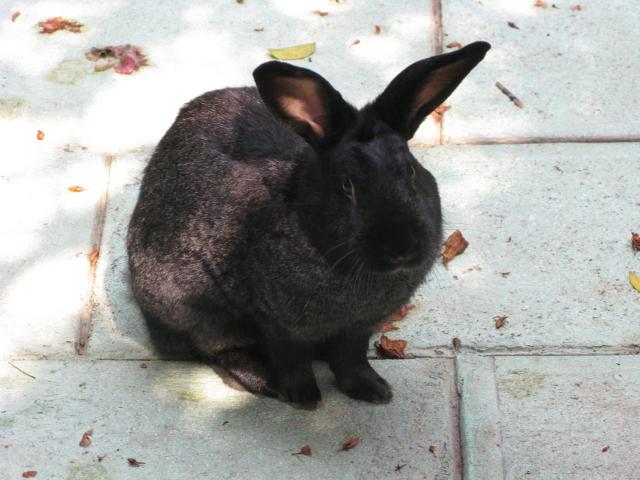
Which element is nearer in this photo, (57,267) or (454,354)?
(454,354)

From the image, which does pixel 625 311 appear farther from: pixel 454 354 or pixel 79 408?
pixel 79 408

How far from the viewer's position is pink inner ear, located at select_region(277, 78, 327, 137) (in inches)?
155

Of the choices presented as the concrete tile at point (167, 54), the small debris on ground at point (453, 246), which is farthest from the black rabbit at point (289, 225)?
the concrete tile at point (167, 54)

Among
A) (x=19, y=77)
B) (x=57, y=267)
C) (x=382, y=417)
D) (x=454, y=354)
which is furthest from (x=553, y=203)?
(x=19, y=77)

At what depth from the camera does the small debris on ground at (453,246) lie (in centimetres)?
517

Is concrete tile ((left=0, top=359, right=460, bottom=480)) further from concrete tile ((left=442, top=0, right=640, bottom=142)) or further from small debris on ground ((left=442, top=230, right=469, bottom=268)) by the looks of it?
concrete tile ((left=442, top=0, right=640, bottom=142))

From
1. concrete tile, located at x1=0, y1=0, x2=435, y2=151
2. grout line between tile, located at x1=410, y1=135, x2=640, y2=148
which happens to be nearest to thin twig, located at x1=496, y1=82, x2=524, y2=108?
grout line between tile, located at x1=410, y1=135, x2=640, y2=148

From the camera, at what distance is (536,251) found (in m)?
5.18

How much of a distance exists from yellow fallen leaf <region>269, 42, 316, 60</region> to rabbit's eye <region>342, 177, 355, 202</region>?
8.08 feet

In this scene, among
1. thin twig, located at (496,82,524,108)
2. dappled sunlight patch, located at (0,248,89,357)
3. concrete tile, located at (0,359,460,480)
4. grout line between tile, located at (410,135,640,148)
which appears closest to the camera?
concrete tile, located at (0,359,460,480)

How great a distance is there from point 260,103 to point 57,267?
1.25 m

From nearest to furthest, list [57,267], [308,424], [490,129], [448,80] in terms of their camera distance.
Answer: [448,80] → [308,424] → [57,267] → [490,129]

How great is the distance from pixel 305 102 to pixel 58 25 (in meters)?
3.07

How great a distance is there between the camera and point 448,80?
404cm
